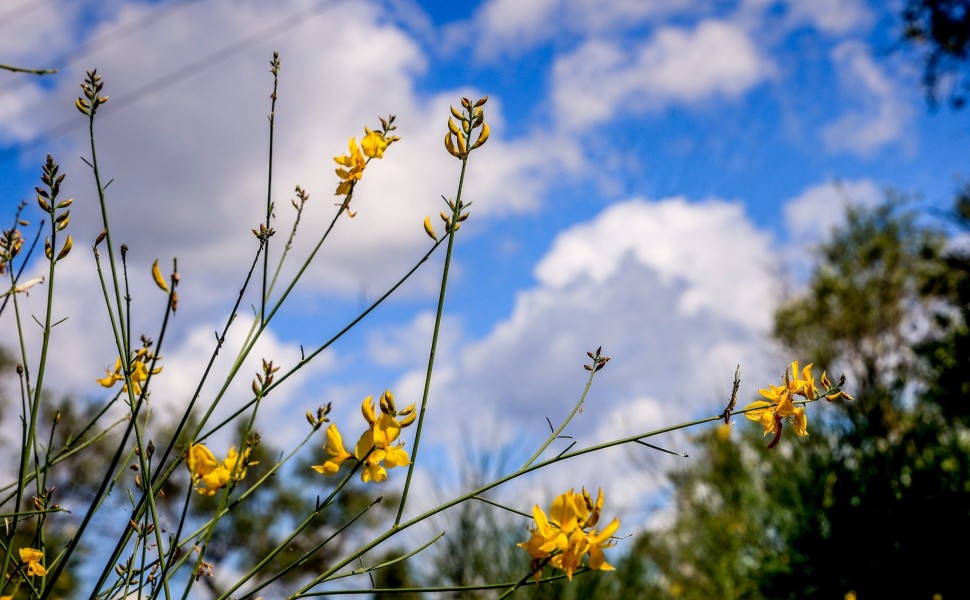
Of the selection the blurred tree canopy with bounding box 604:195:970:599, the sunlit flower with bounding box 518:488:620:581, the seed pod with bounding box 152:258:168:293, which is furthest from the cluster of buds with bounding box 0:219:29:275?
the blurred tree canopy with bounding box 604:195:970:599

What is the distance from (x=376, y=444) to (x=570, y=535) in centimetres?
32

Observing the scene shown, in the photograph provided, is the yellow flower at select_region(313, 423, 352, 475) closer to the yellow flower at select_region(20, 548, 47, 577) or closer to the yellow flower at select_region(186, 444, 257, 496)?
the yellow flower at select_region(186, 444, 257, 496)

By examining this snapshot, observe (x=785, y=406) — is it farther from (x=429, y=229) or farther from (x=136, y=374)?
(x=136, y=374)

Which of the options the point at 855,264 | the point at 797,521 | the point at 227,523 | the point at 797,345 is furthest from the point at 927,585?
the point at 227,523

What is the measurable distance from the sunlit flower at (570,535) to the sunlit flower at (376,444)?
24 cm

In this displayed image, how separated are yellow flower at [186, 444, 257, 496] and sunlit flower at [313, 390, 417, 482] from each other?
13 cm

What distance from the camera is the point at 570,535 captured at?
1027mm

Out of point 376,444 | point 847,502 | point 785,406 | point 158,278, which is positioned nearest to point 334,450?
point 376,444

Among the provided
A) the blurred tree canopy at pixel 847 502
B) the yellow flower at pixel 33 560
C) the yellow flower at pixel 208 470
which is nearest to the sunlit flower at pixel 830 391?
the yellow flower at pixel 208 470

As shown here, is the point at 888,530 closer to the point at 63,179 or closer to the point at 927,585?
the point at 927,585

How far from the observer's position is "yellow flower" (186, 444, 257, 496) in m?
1.18

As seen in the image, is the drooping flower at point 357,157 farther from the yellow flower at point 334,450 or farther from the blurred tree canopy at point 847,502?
the blurred tree canopy at point 847,502

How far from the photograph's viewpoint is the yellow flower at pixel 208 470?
1.18m

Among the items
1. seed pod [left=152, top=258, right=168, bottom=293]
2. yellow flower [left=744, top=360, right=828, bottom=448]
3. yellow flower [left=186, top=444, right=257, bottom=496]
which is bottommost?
yellow flower [left=744, top=360, right=828, bottom=448]
